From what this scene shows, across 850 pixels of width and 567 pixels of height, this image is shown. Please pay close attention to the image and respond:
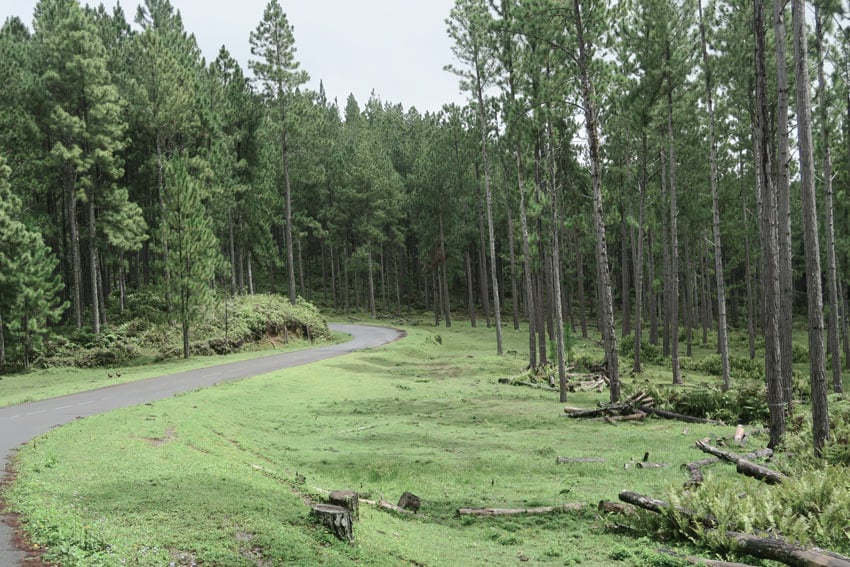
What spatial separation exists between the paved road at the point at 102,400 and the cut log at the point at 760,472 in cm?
1093

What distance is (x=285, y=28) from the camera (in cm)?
4306

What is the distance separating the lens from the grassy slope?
6.90 m

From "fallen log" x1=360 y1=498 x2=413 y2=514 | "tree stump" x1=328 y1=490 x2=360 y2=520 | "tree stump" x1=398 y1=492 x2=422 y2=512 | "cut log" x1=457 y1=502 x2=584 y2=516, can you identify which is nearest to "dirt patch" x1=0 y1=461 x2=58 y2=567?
"tree stump" x1=328 y1=490 x2=360 y2=520

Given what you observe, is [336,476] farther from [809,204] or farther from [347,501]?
[809,204]

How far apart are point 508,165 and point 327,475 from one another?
96.4 feet

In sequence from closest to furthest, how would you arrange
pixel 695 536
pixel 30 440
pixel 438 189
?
pixel 695 536 → pixel 30 440 → pixel 438 189

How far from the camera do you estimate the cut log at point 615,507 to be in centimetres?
911

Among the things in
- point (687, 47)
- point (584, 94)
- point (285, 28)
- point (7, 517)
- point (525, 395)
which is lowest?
point (525, 395)

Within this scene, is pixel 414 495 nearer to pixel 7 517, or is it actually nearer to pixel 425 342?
pixel 7 517

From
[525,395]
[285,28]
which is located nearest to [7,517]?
[525,395]

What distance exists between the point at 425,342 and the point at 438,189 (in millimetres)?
19373

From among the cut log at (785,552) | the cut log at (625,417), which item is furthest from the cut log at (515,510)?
the cut log at (625,417)

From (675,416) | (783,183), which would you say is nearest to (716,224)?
(675,416)

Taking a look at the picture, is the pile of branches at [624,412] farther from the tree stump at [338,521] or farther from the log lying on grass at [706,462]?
the tree stump at [338,521]
